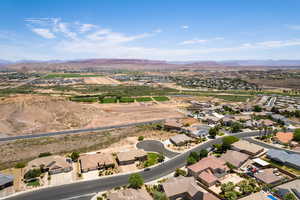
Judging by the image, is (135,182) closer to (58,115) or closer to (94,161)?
(94,161)

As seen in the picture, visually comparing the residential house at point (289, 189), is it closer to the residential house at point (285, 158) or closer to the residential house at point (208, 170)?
the residential house at point (285, 158)

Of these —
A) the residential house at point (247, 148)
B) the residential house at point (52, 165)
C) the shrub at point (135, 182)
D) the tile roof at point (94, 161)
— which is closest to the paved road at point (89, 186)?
the shrub at point (135, 182)

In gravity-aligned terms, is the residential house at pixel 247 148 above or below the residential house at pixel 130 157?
above

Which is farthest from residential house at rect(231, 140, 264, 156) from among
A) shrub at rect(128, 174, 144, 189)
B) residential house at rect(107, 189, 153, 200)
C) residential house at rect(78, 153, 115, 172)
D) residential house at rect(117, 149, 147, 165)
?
residential house at rect(78, 153, 115, 172)

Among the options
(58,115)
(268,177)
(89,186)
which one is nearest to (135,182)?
(89,186)

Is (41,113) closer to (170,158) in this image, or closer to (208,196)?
(170,158)

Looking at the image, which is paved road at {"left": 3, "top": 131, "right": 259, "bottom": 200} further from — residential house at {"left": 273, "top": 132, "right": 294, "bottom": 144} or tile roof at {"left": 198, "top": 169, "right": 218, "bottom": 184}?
residential house at {"left": 273, "top": 132, "right": 294, "bottom": 144}

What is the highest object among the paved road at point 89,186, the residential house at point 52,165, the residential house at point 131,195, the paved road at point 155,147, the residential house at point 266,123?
the residential house at point 266,123
